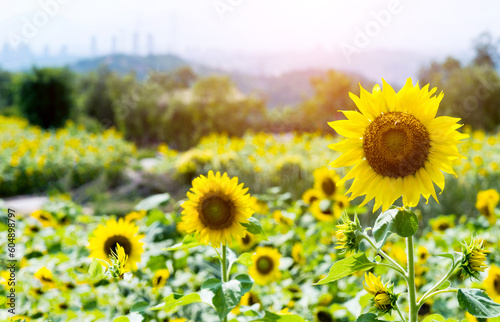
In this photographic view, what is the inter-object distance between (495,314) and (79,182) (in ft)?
30.8

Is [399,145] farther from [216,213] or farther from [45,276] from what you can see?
[45,276]

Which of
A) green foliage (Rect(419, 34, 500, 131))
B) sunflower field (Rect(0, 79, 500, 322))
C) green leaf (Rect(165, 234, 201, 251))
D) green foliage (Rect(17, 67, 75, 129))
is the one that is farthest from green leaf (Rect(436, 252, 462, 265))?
green foliage (Rect(17, 67, 75, 129))

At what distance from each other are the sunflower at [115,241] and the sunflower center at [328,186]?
1723 mm

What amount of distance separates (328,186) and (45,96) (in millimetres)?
19298

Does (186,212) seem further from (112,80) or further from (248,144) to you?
(112,80)

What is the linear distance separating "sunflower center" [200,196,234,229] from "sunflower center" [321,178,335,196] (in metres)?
1.75

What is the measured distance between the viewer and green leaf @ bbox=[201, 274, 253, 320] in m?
1.23

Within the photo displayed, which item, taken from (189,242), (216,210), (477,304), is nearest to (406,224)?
(477,304)

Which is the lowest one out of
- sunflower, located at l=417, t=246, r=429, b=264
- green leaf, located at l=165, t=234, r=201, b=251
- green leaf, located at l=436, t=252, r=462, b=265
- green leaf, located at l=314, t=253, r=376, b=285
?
green leaf, located at l=436, t=252, r=462, b=265

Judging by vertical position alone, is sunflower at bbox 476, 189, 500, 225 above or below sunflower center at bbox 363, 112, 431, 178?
above

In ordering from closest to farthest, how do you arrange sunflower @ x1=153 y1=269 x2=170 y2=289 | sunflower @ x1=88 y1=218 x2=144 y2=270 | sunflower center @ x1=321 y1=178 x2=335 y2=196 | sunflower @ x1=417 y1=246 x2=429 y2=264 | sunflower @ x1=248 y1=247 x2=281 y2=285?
sunflower @ x1=88 y1=218 x2=144 y2=270 → sunflower @ x1=153 y1=269 x2=170 y2=289 → sunflower @ x1=248 y1=247 x2=281 y2=285 → sunflower @ x1=417 y1=246 x2=429 y2=264 → sunflower center @ x1=321 y1=178 x2=335 y2=196

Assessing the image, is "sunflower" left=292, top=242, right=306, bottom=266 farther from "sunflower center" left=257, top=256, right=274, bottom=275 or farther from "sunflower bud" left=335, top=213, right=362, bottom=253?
"sunflower bud" left=335, top=213, right=362, bottom=253

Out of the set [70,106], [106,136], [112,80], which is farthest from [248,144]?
[112,80]

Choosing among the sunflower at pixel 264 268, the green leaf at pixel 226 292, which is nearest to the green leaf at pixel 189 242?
the green leaf at pixel 226 292
